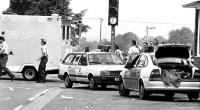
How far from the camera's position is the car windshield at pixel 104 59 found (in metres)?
23.0

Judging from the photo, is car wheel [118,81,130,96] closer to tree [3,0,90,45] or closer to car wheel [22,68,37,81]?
car wheel [22,68,37,81]

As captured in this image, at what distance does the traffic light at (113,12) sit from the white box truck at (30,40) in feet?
16.4

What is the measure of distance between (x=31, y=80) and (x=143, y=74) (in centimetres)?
1226

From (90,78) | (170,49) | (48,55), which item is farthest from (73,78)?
(170,49)

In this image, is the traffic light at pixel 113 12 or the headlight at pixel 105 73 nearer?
the headlight at pixel 105 73

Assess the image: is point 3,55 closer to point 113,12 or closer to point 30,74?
point 30,74

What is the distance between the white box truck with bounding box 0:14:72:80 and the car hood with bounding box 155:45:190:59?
10848mm

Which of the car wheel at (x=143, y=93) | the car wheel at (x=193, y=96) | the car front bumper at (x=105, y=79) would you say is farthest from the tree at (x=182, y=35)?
the car wheel at (x=143, y=93)

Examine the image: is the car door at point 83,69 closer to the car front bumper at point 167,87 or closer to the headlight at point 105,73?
the headlight at point 105,73

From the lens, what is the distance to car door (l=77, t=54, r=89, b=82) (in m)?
22.8

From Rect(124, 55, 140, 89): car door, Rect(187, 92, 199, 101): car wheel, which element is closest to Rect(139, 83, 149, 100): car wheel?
Rect(124, 55, 140, 89): car door

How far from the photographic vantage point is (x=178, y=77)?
16797 mm

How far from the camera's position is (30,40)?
93.5 feet

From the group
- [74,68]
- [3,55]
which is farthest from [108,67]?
[3,55]
